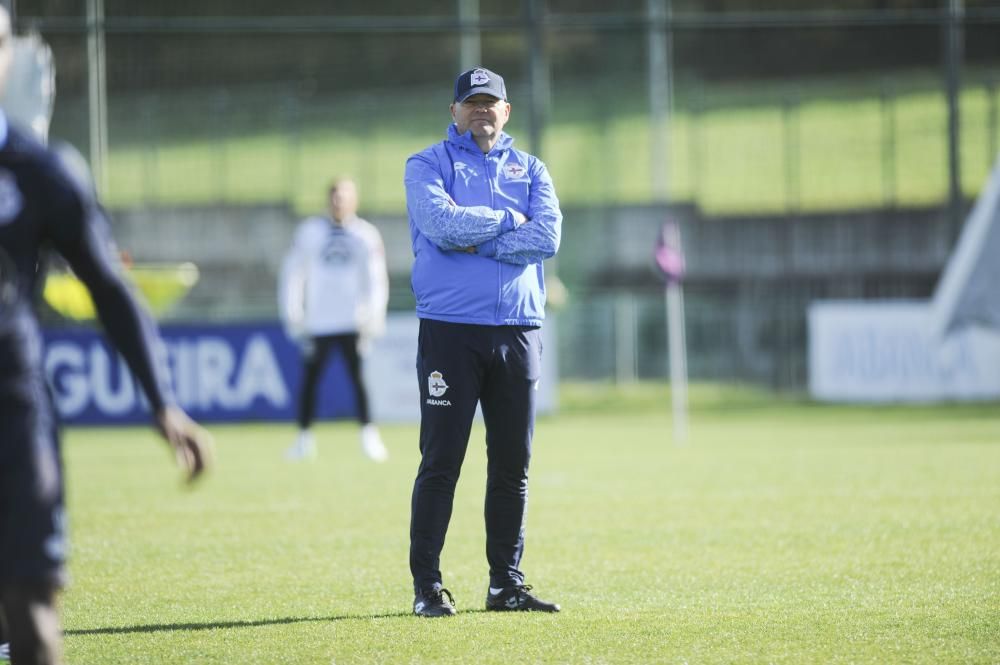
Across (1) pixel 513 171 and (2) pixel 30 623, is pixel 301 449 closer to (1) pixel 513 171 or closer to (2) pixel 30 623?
(1) pixel 513 171

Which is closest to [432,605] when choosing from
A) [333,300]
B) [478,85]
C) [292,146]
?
[478,85]

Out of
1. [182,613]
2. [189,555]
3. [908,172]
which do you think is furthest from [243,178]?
[182,613]

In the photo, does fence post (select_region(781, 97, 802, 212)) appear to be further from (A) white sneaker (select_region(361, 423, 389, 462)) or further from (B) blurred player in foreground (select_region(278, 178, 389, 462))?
(A) white sneaker (select_region(361, 423, 389, 462))

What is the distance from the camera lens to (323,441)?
16422 mm

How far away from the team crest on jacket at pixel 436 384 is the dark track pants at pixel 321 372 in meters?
7.68

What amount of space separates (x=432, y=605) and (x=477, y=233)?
1.48 metres

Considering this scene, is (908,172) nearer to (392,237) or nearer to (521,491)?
(392,237)

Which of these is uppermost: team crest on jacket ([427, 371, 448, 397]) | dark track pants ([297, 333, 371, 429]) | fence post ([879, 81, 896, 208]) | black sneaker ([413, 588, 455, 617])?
fence post ([879, 81, 896, 208])

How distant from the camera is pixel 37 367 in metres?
3.59

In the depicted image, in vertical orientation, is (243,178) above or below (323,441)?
above

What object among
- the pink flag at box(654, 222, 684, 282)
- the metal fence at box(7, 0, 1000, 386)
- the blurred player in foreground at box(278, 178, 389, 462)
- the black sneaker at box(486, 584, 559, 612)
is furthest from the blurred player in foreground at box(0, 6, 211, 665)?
the metal fence at box(7, 0, 1000, 386)

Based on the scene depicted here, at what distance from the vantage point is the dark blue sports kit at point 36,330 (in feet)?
11.4

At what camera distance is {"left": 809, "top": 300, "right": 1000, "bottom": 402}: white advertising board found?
64.9ft

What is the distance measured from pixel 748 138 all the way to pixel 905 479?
52.4 ft
